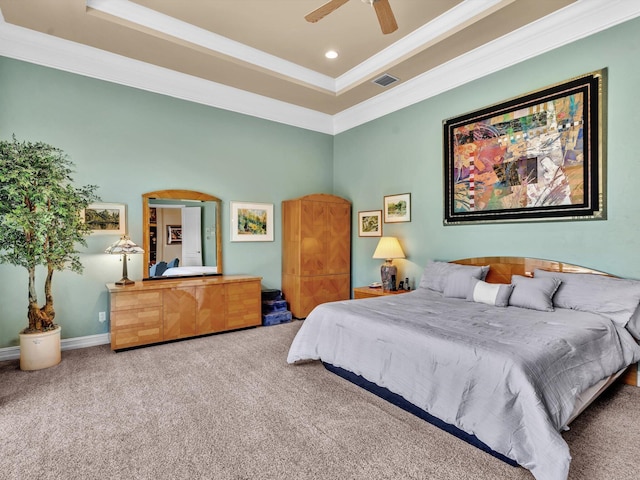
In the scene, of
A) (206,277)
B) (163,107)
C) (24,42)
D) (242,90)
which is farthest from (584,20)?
(24,42)

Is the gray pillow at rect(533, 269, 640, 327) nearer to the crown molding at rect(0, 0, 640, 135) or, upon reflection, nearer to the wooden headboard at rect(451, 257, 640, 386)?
the wooden headboard at rect(451, 257, 640, 386)

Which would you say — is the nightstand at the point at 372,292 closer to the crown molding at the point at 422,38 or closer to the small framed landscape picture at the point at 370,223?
the small framed landscape picture at the point at 370,223

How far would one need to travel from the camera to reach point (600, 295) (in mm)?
2869

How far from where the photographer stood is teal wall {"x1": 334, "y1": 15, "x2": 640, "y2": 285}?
3.01 m

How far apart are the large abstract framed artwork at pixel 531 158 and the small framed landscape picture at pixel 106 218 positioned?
405cm

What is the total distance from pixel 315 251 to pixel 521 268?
280 centimetres

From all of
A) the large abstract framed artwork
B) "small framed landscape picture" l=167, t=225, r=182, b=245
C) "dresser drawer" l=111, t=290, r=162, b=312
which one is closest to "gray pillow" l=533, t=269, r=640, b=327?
the large abstract framed artwork

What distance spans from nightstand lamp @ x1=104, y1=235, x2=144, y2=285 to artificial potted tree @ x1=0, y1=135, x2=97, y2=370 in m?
0.44

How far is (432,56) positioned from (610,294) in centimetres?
305

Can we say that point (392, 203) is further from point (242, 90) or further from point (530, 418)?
point (530, 418)

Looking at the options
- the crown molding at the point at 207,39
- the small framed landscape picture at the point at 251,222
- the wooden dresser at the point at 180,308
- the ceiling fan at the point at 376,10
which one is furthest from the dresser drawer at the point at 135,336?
the ceiling fan at the point at 376,10

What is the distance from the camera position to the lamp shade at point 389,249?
4755 millimetres

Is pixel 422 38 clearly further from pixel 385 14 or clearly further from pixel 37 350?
pixel 37 350

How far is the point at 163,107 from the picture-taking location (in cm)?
450
